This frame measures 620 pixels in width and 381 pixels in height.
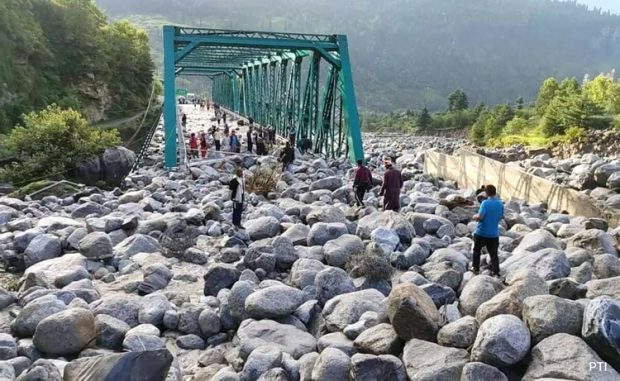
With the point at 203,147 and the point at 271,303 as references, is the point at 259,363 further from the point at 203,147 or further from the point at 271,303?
the point at 203,147

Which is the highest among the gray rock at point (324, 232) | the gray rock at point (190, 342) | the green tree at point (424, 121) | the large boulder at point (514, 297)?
the green tree at point (424, 121)

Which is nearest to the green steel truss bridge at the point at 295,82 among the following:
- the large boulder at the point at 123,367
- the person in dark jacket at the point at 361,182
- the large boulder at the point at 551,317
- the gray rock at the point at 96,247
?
the person in dark jacket at the point at 361,182

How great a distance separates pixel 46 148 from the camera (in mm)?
17688

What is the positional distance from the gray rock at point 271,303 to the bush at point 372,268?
1.31 m

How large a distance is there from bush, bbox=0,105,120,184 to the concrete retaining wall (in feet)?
44.7

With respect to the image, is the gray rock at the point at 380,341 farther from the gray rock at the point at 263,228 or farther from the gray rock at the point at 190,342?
the gray rock at the point at 263,228

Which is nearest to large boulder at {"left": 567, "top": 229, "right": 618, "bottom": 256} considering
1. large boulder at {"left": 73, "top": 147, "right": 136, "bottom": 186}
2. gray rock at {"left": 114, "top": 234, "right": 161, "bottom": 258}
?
gray rock at {"left": 114, "top": 234, "right": 161, "bottom": 258}

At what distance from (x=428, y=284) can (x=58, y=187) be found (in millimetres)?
12441

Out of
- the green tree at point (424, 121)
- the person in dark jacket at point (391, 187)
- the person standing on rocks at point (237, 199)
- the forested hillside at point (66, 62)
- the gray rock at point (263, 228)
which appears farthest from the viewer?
the green tree at point (424, 121)

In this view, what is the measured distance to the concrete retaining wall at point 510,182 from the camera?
1325cm

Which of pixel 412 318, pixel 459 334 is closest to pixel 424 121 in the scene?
pixel 412 318

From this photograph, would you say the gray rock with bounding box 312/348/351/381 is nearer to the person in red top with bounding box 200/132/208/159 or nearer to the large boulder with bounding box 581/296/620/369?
the large boulder with bounding box 581/296/620/369

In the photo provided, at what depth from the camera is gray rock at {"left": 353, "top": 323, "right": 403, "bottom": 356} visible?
5.31m

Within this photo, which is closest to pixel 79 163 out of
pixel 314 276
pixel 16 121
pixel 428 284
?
pixel 16 121
